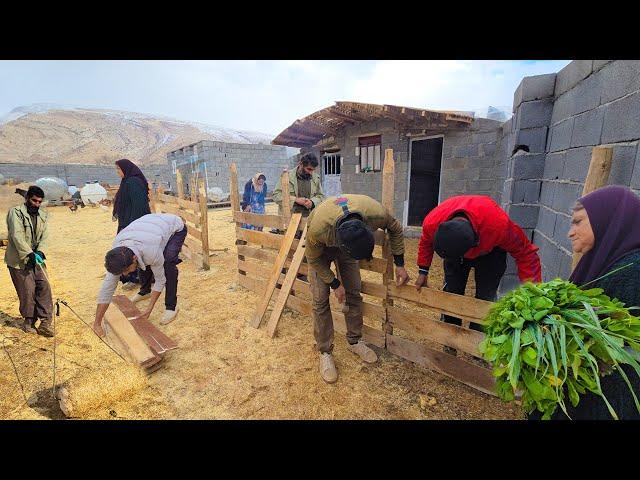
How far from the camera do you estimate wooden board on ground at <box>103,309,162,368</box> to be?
2921mm

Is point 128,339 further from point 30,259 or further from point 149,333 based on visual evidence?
point 30,259

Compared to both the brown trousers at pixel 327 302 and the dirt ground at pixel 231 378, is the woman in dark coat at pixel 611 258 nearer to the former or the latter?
the dirt ground at pixel 231 378

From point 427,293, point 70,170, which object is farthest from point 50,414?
point 70,170

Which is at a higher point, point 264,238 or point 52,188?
point 52,188

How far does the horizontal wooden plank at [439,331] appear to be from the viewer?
2.40 metres

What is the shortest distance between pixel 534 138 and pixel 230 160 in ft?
49.3

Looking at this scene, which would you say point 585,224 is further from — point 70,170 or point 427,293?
point 70,170

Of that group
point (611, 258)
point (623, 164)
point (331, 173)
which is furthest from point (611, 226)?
point (331, 173)

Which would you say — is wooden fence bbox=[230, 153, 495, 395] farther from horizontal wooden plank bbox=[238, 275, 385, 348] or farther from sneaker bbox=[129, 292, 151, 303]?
sneaker bbox=[129, 292, 151, 303]

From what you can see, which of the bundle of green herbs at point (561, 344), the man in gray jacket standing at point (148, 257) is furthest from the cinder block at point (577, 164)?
the man in gray jacket standing at point (148, 257)

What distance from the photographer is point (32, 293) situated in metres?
3.65

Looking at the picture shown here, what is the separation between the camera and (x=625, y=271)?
3.95 feet

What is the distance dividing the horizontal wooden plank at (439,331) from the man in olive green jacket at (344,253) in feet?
1.13
